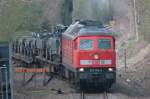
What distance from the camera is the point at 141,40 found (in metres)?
45.4

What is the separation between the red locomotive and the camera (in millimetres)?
25500

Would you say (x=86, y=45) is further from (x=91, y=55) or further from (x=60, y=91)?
(x=60, y=91)

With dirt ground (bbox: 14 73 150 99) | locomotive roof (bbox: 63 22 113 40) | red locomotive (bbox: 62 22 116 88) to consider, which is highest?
locomotive roof (bbox: 63 22 113 40)

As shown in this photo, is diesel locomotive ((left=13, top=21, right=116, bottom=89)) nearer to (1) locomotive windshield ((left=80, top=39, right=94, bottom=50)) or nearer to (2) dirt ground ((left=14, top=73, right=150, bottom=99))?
(1) locomotive windshield ((left=80, top=39, right=94, bottom=50))

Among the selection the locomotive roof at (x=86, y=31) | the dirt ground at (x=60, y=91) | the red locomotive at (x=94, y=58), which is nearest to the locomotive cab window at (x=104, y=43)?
the red locomotive at (x=94, y=58)

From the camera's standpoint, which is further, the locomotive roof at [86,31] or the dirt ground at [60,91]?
the locomotive roof at [86,31]

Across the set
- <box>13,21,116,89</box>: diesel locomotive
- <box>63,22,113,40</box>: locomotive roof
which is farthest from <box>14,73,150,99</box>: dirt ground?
<box>63,22,113,40</box>: locomotive roof

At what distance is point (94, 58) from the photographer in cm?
2558

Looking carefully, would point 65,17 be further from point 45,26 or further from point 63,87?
point 63,87

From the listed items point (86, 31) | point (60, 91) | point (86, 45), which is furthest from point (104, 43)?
point (60, 91)

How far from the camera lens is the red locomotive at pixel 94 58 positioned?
1004 inches

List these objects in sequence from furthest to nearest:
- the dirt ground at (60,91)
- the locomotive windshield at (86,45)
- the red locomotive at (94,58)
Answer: the locomotive windshield at (86,45) → the red locomotive at (94,58) → the dirt ground at (60,91)

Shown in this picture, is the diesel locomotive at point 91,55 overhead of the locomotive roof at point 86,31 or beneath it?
beneath

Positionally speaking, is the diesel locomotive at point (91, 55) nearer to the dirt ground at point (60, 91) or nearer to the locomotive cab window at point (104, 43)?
the locomotive cab window at point (104, 43)
